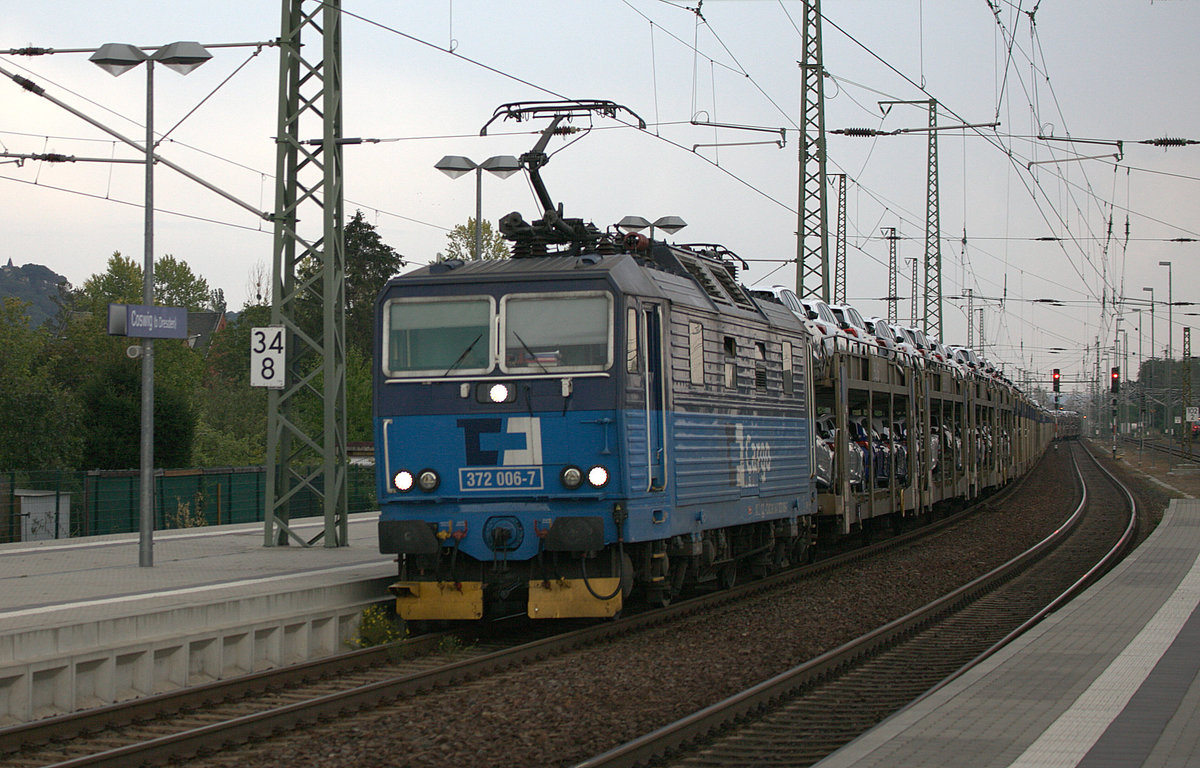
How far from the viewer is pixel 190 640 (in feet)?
35.9

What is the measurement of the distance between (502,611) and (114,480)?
57.9 feet

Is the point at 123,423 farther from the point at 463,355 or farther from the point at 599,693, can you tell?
the point at 599,693

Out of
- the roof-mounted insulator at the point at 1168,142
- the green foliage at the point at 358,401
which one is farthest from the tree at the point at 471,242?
the roof-mounted insulator at the point at 1168,142

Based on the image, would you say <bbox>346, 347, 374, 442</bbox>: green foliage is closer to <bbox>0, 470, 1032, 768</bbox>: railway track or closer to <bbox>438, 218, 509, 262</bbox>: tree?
<bbox>438, 218, 509, 262</bbox>: tree

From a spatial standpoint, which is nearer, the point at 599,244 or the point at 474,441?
the point at 474,441

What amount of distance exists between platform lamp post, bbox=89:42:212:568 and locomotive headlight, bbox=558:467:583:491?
5.23 m

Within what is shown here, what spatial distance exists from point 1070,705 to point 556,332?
5889mm

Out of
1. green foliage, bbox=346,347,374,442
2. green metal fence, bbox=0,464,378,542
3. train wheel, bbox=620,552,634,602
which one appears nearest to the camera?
train wheel, bbox=620,552,634,602

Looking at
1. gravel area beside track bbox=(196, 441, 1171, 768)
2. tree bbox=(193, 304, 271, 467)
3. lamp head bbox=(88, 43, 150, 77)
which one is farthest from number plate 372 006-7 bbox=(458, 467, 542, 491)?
tree bbox=(193, 304, 271, 467)

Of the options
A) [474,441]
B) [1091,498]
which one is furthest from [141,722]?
[1091,498]

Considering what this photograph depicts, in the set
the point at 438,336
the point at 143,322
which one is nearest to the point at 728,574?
the point at 438,336

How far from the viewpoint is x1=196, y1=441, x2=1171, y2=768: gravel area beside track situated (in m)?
8.22

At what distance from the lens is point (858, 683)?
35.4ft

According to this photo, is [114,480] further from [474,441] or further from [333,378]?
[474,441]
